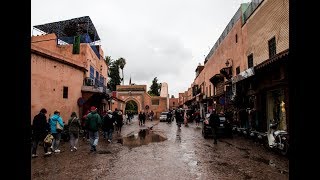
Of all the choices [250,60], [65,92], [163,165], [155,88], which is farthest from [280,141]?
[155,88]

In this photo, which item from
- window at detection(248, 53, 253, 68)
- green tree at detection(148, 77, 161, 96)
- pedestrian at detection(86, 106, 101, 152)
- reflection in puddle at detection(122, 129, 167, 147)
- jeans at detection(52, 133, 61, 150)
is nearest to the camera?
jeans at detection(52, 133, 61, 150)

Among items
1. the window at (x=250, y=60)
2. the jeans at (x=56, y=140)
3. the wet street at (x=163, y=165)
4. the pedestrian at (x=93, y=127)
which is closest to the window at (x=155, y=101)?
the window at (x=250, y=60)

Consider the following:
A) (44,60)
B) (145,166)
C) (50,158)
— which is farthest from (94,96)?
(145,166)

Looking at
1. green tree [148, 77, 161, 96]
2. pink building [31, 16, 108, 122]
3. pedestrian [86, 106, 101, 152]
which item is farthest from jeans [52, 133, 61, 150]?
green tree [148, 77, 161, 96]

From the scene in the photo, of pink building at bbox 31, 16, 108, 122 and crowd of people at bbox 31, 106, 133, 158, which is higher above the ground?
pink building at bbox 31, 16, 108, 122

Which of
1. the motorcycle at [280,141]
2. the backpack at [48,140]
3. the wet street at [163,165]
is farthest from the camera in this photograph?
the backpack at [48,140]

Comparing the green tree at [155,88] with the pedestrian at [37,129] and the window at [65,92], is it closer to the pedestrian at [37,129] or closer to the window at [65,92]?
the window at [65,92]

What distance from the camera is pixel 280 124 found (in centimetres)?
1440

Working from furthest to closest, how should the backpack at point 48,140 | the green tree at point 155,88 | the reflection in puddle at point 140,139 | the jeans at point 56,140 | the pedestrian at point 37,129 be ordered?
the green tree at point 155,88, the reflection in puddle at point 140,139, the jeans at point 56,140, the backpack at point 48,140, the pedestrian at point 37,129

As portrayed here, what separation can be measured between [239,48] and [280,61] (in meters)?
9.58

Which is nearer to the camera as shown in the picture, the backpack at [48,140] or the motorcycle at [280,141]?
the motorcycle at [280,141]

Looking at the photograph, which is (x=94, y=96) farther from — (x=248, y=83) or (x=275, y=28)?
(x=275, y=28)

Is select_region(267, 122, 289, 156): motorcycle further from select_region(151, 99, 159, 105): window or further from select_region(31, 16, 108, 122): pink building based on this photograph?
select_region(151, 99, 159, 105): window

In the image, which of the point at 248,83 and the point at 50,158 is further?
the point at 248,83
